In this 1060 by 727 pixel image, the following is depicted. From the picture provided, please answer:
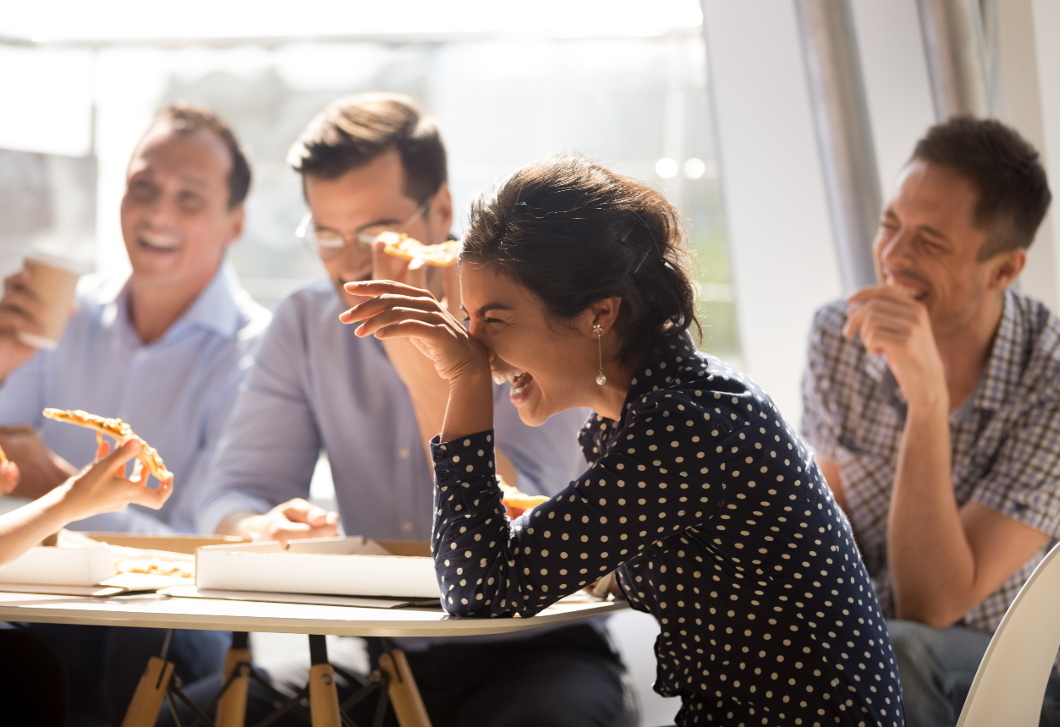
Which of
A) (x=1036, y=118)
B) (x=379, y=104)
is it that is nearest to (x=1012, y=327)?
(x=1036, y=118)

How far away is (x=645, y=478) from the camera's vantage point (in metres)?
1.05

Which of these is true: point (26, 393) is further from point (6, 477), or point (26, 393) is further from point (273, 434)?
point (6, 477)

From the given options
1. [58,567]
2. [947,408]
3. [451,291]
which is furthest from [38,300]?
[947,408]

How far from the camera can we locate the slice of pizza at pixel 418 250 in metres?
1.60

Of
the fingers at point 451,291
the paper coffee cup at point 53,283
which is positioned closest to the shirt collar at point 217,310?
the paper coffee cup at point 53,283

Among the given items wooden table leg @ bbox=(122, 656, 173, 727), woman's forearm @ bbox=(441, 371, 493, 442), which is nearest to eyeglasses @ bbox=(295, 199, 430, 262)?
woman's forearm @ bbox=(441, 371, 493, 442)

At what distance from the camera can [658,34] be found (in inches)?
138

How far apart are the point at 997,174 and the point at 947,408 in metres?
0.53

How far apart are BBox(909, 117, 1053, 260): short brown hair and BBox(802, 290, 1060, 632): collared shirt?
0.15 m

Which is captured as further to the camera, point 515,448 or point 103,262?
point 103,262

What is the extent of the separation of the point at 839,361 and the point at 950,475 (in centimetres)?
40

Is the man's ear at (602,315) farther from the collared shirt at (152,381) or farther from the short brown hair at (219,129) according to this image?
the short brown hair at (219,129)

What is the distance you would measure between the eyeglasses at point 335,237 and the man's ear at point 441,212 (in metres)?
0.04

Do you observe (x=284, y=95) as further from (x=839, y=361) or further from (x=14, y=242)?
(x=839, y=361)
